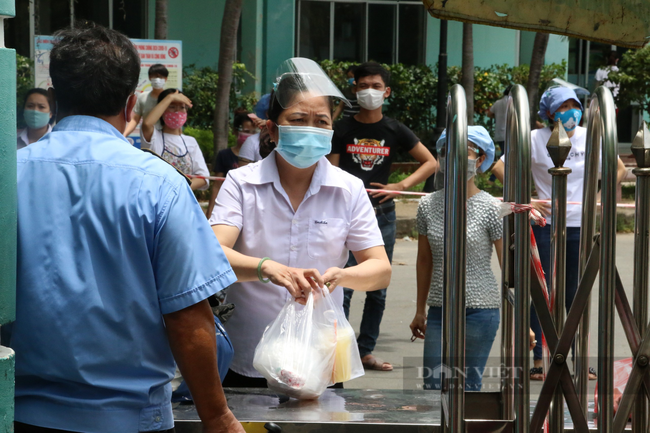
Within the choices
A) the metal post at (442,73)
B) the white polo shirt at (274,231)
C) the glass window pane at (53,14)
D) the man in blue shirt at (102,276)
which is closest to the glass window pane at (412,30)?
the metal post at (442,73)

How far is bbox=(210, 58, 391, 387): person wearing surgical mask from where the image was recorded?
302 cm

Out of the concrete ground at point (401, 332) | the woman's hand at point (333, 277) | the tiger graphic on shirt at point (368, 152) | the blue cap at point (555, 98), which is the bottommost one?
the concrete ground at point (401, 332)

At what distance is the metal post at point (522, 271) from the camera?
2227 mm

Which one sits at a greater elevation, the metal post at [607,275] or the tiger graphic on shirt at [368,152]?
the tiger graphic on shirt at [368,152]

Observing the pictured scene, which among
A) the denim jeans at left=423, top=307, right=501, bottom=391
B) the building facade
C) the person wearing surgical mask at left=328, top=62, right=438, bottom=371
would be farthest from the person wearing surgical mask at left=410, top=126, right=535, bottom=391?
the building facade

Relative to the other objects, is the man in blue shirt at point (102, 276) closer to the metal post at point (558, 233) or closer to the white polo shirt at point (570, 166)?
the metal post at point (558, 233)

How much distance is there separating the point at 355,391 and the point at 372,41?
1598cm

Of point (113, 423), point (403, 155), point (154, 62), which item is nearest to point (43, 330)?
point (113, 423)

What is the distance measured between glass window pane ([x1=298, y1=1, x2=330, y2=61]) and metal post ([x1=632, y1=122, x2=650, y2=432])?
52.7 ft

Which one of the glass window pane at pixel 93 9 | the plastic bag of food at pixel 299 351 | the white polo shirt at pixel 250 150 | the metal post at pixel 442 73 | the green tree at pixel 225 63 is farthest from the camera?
the glass window pane at pixel 93 9

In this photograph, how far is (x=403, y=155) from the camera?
15.3 meters

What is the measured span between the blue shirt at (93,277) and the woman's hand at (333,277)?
937 millimetres

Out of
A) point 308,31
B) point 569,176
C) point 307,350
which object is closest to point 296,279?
point 307,350

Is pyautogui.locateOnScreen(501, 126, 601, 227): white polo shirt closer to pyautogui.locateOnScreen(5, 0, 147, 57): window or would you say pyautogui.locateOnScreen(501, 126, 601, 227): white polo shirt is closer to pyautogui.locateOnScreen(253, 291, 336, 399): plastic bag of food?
pyautogui.locateOnScreen(253, 291, 336, 399): plastic bag of food
